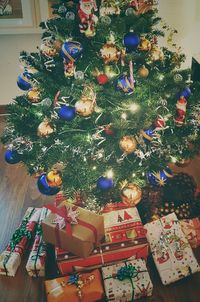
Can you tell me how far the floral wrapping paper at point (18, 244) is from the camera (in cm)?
175

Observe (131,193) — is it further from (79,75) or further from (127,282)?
(79,75)

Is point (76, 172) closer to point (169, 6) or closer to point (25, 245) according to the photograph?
point (25, 245)

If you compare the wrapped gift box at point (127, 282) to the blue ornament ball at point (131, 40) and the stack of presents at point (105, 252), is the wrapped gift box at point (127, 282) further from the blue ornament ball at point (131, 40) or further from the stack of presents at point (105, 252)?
the blue ornament ball at point (131, 40)

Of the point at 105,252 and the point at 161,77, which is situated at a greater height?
the point at 161,77

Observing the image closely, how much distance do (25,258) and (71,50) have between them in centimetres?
123

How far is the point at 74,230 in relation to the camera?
1.63 meters

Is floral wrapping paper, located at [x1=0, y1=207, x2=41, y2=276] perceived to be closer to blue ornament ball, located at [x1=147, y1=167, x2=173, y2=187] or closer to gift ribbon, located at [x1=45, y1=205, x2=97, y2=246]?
gift ribbon, located at [x1=45, y1=205, x2=97, y2=246]

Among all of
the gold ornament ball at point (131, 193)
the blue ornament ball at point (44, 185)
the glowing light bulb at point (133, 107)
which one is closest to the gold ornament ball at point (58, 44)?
the glowing light bulb at point (133, 107)

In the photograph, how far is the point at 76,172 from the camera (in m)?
1.76

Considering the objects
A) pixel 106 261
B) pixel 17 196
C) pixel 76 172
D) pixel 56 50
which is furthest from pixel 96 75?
pixel 17 196

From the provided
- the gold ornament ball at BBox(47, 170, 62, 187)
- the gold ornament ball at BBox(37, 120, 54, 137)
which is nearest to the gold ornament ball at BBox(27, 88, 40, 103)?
the gold ornament ball at BBox(37, 120, 54, 137)

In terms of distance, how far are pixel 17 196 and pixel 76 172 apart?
31.2 inches

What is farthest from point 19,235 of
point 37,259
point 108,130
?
point 108,130

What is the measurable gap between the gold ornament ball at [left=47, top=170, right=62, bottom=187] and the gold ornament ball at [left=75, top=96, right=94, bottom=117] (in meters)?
0.40
